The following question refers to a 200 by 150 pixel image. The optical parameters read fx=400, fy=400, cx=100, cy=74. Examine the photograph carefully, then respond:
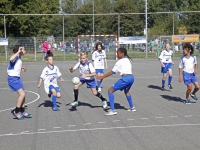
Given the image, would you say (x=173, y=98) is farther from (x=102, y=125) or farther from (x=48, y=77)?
Answer: (x=102, y=125)

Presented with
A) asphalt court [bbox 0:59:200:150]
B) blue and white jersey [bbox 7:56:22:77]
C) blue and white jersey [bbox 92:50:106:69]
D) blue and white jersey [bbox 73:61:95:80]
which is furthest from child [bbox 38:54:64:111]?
blue and white jersey [bbox 92:50:106:69]

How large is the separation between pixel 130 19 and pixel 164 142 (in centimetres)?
5446

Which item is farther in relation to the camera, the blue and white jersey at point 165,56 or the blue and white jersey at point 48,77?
the blue and white jersey at point 165,56

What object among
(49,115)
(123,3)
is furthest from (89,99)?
(123,3)

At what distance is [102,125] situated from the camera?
894cm

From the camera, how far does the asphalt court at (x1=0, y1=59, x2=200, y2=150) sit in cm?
734

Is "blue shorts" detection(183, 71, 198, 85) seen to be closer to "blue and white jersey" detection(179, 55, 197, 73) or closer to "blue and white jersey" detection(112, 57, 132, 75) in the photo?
"blue and white jersey" detection(179, 55, 197, 73)

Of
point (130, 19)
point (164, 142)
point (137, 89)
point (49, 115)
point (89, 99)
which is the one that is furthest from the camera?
point (130, 19)

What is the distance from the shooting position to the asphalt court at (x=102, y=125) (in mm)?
7340

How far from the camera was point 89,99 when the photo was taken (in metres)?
13.0

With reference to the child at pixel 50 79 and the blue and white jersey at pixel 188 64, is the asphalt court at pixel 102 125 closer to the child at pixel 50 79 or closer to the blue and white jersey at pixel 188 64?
the child at pixel 50 79

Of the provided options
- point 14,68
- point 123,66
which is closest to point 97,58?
point 123,66

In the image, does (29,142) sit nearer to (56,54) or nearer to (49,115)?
(49,115)

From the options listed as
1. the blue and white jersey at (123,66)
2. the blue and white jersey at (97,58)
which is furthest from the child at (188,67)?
the blue and white jersey at (97,58)
